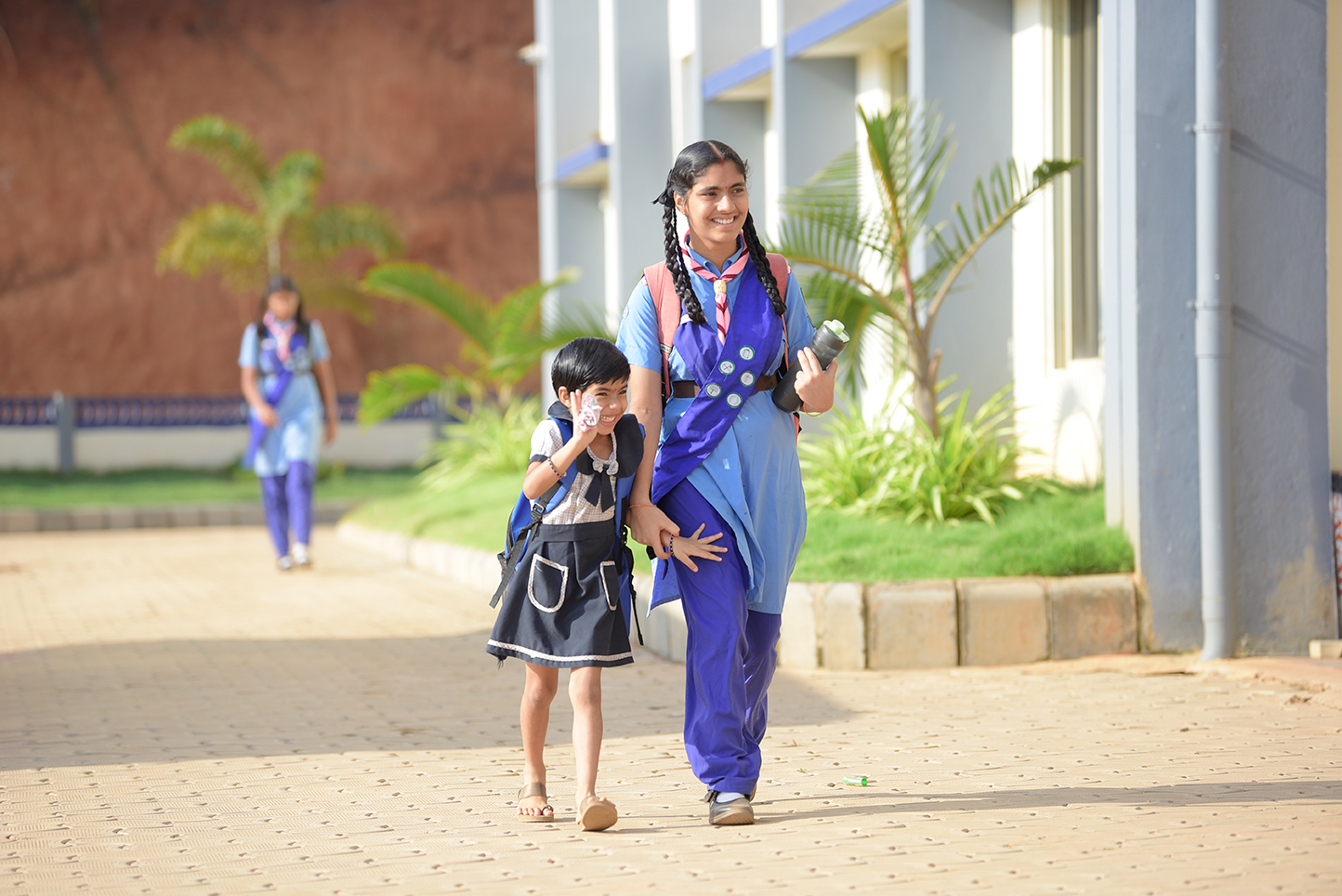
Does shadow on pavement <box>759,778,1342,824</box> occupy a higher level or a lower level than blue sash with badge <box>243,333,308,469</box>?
lower

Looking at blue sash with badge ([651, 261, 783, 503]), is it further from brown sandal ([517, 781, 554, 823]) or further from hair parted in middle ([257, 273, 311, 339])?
hair parted in middle ([257, 273, 311, 339])

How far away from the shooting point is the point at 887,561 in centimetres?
691

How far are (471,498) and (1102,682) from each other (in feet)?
24.9

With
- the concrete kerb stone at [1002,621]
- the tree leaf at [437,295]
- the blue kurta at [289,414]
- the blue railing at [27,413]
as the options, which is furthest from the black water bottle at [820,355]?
the blue railing at [27,413]

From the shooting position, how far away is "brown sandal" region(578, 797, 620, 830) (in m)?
3.81

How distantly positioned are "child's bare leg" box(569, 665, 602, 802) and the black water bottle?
88cm

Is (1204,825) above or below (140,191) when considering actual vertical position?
below

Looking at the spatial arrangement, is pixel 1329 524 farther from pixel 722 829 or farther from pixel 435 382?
pixel 435 382

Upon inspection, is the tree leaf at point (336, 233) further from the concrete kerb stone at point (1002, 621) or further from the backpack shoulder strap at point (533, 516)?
the backpack shoulder strap at point (533, 516)

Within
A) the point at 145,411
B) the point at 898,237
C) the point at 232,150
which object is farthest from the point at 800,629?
the point at 145,411

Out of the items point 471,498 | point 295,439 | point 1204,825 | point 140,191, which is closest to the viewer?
point 1204,825

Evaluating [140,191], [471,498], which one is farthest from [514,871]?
[140,191]

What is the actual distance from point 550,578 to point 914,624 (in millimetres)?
2856

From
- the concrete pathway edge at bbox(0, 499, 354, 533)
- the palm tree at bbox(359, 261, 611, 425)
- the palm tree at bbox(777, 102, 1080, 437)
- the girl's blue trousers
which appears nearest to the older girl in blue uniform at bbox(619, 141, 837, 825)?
the girl's blue trousers
